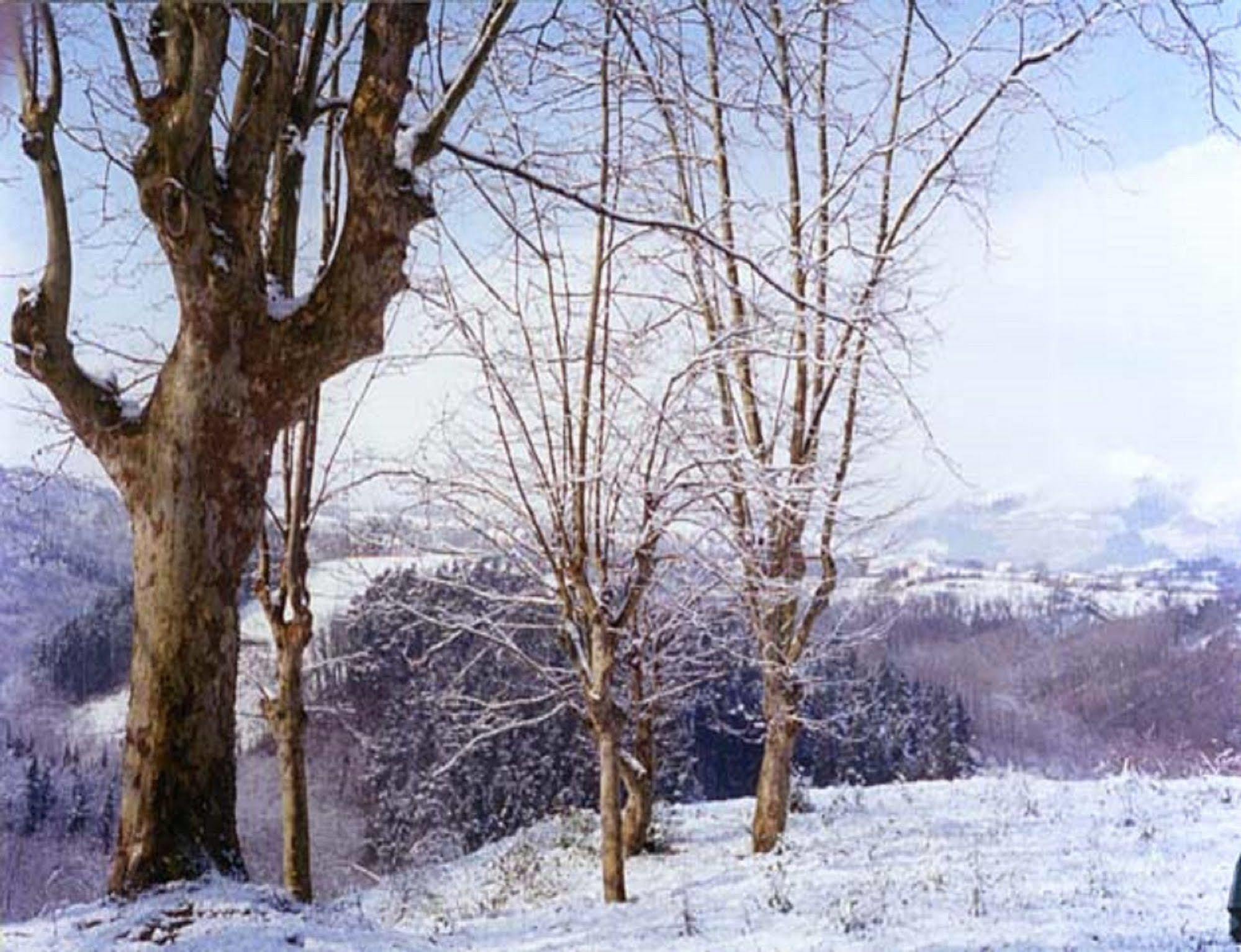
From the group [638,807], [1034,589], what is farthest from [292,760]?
[1034,589]

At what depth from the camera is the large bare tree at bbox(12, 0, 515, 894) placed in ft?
7.95

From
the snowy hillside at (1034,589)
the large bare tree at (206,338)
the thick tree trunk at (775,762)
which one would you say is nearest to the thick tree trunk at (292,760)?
the large bare tree at (206,338)

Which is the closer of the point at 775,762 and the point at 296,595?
the point at 296,595

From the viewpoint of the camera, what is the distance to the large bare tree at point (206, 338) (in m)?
2.42

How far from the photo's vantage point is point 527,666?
4.82 metres

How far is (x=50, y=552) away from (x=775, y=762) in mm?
3324

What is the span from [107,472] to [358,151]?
1.03m

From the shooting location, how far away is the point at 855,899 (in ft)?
9.63

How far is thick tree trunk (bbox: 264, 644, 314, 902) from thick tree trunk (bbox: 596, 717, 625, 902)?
56.5 inches

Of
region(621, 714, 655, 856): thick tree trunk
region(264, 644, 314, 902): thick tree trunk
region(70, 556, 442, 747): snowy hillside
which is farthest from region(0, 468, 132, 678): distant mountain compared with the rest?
region(621, 714, 655, 856): thick tree trunk

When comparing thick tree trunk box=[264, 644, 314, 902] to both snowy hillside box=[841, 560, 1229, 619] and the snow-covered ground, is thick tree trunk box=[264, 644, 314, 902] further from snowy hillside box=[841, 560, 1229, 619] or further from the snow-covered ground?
snowy hillside box=[841, 560, 1229, 619]

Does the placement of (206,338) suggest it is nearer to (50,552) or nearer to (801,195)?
(50,552)

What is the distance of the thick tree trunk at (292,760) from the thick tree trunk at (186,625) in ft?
6.26

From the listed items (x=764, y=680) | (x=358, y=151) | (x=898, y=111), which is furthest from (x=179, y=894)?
(x=898, y=111)
